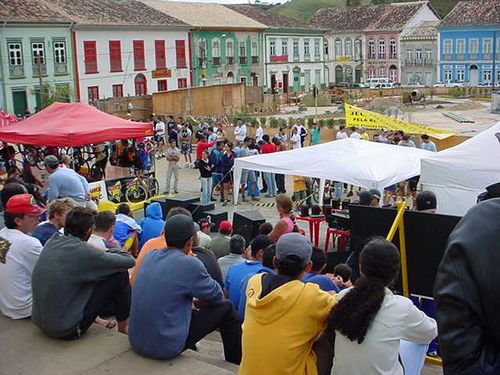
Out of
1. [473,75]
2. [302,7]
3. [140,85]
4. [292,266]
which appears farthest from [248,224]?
[302,7]

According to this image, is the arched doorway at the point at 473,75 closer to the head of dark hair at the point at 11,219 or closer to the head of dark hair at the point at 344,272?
the head of dark hair at the point at 344,272

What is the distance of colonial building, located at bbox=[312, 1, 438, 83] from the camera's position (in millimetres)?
73312

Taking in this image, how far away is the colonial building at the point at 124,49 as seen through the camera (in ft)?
144

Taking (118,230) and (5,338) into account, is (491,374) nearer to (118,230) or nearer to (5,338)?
(5,338)

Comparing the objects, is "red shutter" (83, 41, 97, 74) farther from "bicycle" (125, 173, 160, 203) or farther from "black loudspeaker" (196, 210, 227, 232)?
"black loudspeaker" (196, 210, 227, 232)

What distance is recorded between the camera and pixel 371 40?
74.2 meters

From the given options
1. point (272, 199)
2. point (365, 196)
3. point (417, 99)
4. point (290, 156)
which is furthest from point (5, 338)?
point (417, 99)

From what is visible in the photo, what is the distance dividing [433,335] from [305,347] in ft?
2.30

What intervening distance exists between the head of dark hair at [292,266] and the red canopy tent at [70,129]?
10994 mm

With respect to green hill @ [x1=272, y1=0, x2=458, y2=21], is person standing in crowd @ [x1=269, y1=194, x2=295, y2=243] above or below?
below

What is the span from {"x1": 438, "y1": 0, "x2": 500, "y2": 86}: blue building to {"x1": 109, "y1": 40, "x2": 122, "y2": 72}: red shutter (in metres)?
37.6

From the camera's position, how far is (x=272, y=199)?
17.7 m

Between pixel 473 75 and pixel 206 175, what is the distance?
59.8 meters

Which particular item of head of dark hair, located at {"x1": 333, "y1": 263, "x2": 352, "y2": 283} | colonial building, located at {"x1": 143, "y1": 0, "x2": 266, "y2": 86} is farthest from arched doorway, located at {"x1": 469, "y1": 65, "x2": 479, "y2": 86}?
head of dark hair, located at {"x1": 333, "y1": 263, "x2": 352, "y2": 283}
